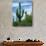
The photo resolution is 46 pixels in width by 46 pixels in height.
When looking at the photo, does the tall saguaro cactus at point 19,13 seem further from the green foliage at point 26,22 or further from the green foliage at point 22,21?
the green foliage at point 26,22

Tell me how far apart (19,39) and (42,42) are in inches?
20.9

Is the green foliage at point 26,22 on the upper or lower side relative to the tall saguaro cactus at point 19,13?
lower

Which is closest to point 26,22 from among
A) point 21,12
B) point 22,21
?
point 22,21

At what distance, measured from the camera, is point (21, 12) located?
353 centimetres

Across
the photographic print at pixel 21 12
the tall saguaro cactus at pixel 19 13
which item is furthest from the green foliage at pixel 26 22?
the tall saguaro cactus at pixel 19 13

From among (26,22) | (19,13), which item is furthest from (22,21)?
(19,13)

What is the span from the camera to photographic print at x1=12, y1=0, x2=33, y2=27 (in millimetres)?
3520

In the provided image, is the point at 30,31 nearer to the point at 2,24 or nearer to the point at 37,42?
the point at 37,42

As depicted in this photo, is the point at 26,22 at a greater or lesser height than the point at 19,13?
lesser

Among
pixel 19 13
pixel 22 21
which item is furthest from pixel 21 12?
pixel 22 21

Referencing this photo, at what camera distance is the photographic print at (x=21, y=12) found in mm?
3520

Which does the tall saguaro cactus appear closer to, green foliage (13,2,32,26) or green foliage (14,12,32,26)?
green foliage (13,2,32,26)

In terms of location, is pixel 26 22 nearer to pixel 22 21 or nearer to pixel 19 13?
pixel 22 21

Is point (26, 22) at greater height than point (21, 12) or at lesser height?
lesser
